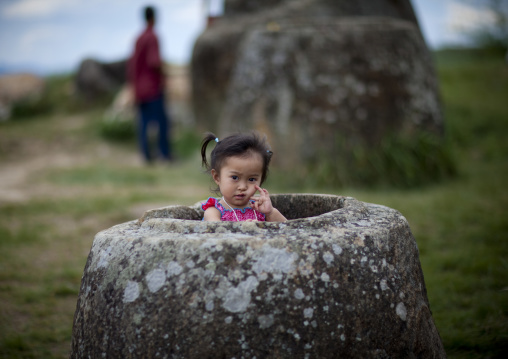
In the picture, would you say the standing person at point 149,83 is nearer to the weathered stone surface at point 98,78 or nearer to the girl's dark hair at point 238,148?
the weathered stone surface at point 98,78

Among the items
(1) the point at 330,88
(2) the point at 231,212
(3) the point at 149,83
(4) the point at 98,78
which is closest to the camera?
(2) the point at 231,212

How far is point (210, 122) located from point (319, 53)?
3.20m

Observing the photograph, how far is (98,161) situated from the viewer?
30.0 feet

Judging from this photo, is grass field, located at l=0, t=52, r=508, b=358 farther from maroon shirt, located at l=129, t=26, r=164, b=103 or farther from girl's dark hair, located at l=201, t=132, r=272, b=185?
girl's dark hair, located at l=201, t=132, r=272, b=185

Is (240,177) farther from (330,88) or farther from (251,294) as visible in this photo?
(330,88)

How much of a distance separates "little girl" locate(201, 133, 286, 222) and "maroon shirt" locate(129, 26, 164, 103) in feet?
20.5

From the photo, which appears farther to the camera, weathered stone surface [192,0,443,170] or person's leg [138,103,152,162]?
person's leg [138,103,152,162]

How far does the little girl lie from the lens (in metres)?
2.39

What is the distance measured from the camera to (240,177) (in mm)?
2420

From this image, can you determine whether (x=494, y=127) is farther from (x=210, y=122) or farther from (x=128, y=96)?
(x=128, y=96)

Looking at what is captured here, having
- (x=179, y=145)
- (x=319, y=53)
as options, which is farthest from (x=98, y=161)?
(x=319, y=53)

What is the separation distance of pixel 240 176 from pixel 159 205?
10.7 ft

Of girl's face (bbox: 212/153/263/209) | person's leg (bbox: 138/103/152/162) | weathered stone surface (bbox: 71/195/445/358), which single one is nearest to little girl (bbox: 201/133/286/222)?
girl's face (bbox: 212/153/263/209)

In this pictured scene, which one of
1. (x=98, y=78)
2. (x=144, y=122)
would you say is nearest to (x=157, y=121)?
(x=144, y=122)
